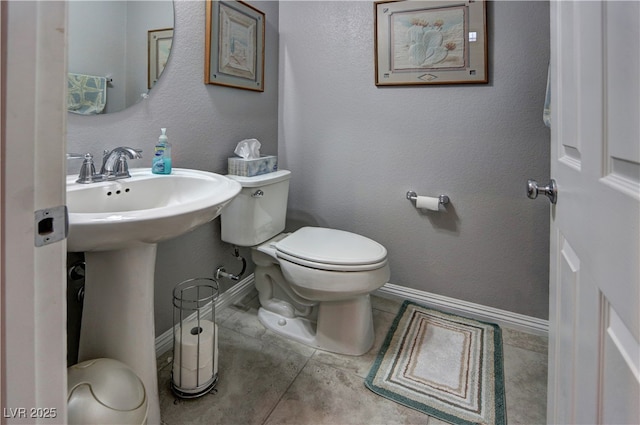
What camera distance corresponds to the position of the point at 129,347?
0.99 m

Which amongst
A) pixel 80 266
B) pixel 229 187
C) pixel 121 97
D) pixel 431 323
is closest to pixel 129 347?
pixel 80 266

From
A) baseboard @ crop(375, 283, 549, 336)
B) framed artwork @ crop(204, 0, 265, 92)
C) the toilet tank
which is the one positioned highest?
framed artwork @ crop(204, 0, 265, 92)

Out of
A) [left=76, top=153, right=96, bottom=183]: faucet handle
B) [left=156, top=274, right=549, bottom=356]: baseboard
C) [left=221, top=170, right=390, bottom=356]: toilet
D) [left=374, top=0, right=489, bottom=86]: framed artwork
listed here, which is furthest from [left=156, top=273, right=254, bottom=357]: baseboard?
[left=374, top=0, right=489, bottom=86]: framed artwork

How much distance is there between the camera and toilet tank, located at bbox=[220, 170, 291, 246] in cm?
157

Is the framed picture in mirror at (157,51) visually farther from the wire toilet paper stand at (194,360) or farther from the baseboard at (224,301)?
the baseboard at (224,301)

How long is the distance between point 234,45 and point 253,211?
825 millimetres

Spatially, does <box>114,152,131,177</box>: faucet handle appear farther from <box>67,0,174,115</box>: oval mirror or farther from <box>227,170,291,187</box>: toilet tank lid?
<box>227,170,291,187</box>: toilet tank lid

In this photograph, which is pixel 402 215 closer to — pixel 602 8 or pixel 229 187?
pixel 229 187

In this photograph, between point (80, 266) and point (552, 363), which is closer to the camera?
point (552, 363)

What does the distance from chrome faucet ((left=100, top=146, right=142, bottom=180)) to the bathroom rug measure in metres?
1.18

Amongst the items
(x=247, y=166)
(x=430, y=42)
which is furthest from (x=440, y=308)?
(x=430, y=42)

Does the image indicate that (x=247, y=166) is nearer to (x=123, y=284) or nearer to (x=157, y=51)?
(x=157, y=51)

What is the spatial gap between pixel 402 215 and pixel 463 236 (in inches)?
13.0

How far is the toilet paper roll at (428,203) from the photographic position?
174cm
